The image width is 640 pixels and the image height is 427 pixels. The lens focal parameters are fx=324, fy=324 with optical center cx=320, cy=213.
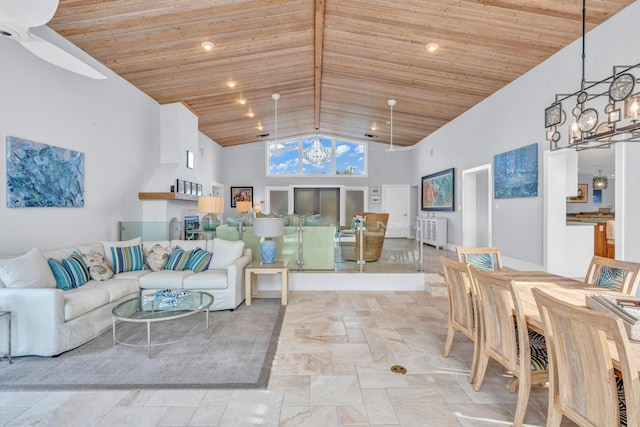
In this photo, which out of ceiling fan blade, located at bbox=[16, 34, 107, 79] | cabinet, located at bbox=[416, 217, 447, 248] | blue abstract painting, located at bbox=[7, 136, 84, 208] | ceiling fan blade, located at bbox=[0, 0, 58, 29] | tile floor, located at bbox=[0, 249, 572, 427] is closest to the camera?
ceiling fan blade, located at bbox=[0, 0, 58, 29]

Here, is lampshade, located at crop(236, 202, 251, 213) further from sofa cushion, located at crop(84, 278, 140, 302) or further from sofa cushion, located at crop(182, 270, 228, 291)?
sofa cushion, located at crop(84, 278, 140, 302)

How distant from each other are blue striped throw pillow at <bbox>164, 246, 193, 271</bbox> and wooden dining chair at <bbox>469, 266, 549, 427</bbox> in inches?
136

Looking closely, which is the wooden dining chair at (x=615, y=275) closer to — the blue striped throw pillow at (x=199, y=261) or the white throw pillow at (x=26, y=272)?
the blue striped throw pillow at (x=199, y=261)

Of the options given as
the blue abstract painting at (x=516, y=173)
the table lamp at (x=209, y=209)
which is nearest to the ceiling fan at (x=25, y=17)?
the table lamp at (x=209, y=209)

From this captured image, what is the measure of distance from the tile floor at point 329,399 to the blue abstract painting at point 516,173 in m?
3.15

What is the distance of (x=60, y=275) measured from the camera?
3.20 meters

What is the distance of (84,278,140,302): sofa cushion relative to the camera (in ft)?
11.0

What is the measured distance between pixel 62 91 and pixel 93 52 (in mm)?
731

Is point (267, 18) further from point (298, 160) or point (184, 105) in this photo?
point (298, 160)

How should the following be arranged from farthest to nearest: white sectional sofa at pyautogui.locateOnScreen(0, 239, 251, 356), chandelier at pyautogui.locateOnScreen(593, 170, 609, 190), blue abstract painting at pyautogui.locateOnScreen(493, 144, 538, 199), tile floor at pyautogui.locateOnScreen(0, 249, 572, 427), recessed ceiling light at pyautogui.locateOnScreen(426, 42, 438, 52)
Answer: chandelier at pyautogui.locateOnScreen(593, 170, 609, 190) → blue abstract painting at pyautogui.locateOnScreen(493, 144, 538, 199) → recessed ceiling light at pyautogui.locateOnScreen(426, 42, 438, 52) → white sectional sofa at pyautogui.locateOnScreen(0, 239, 251, 356) → tile floor at pyautogui.locateOnScreen(0, 249, 572, 427)

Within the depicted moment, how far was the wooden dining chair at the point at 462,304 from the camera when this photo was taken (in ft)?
7.89

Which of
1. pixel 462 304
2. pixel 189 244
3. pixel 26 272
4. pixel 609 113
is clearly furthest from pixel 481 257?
pixel 26 272

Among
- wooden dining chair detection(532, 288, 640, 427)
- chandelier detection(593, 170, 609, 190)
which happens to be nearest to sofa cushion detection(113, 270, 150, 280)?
wooden dining chair detection(532, 288, 640, 427)

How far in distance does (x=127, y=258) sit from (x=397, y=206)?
8.45 meters
